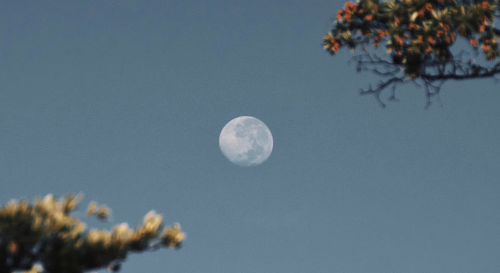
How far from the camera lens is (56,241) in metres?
7.42

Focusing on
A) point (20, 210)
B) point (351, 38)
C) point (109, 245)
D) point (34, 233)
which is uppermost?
point (351, 38)

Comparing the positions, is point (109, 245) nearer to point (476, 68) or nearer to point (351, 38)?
point (351, 38)

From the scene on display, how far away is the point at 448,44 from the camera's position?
300 inches

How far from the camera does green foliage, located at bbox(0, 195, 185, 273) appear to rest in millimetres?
7281

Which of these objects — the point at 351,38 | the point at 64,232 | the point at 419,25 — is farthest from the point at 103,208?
the point at 419,25

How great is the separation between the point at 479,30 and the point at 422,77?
3.86ft

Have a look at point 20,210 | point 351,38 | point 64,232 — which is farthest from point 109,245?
point 351,38

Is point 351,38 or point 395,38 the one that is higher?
point 351,38

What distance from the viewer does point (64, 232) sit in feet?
24.4

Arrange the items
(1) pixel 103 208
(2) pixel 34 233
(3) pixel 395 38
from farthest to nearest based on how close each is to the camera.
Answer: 1. (1) pixel 103 208
2. (3) pixel 395 38
3. (2) pixel 34 233

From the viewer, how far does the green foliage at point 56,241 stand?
7281mm

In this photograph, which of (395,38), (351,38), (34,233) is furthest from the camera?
(351,38)

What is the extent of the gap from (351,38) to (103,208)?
566 cm

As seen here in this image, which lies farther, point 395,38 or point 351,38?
point 351,38
